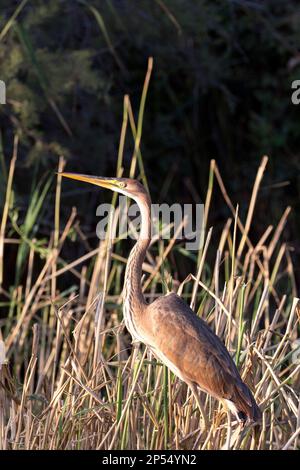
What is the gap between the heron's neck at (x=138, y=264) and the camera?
3.02 metres

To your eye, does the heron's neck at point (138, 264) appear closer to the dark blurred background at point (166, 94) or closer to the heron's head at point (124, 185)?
the heron's head at point (124, 185)

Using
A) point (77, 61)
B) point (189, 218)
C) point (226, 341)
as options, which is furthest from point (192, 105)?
point (226, 341)

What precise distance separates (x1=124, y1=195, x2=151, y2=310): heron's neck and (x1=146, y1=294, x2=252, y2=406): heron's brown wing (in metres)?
0.08

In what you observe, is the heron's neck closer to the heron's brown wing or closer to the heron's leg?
the heron's brown wing

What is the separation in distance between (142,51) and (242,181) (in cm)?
113

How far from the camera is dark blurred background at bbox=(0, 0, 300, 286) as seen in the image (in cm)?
580

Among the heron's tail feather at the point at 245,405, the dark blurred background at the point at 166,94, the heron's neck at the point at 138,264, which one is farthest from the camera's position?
the dark blurred background at the point at 166,94

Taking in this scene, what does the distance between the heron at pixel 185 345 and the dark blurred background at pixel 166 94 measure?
7.80ft

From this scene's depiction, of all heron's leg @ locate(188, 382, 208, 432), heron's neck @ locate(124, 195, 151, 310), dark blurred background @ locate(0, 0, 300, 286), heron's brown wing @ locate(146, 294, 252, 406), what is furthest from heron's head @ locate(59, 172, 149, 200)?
dark blurred background @ locate(0, 0, 300, 286)

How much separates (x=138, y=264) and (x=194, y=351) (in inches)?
11.2

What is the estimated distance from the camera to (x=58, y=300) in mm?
4398

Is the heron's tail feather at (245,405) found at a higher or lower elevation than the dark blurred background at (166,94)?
lower

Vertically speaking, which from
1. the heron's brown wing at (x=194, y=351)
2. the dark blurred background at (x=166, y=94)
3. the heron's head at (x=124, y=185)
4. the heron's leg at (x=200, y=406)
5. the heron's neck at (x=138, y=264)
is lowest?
the heron's leg at (x=200, y=406)

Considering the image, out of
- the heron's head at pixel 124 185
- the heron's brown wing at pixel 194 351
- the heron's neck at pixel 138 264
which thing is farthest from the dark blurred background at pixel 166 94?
the heron's brown wing at pixel 194 351
